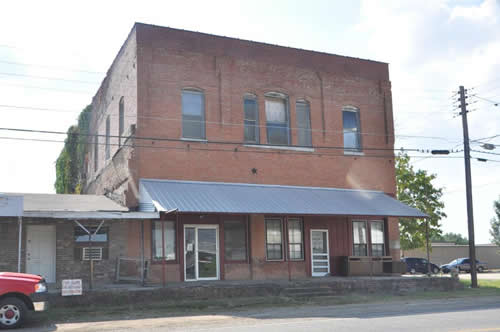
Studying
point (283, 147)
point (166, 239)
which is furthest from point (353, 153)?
point (166, 239)

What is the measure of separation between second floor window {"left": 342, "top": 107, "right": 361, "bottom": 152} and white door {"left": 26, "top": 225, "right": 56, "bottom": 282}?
1378cm

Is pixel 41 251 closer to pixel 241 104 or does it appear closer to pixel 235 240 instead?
pixel 235 240

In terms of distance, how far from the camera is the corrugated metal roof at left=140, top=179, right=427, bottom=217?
20.5 meters

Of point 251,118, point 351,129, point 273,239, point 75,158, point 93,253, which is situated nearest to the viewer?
point 93,253

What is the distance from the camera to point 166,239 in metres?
21.9

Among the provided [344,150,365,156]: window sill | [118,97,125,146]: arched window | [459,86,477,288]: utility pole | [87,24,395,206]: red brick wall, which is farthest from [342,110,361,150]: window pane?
[118,97,125,146]: arched window

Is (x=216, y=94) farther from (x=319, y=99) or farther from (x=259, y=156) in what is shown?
(x=319, y=99)

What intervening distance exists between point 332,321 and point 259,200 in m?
8.85

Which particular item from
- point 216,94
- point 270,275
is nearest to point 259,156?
point 216,94

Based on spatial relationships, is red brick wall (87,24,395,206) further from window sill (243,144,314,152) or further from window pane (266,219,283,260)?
window pane (266,219,283,260)

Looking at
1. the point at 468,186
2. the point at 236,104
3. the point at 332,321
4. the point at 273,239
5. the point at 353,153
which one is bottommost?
the point at 332,321

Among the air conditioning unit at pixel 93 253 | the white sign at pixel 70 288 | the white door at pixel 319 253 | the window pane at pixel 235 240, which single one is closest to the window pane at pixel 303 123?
the white door at pixel 319 253

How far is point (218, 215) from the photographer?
74.9ft

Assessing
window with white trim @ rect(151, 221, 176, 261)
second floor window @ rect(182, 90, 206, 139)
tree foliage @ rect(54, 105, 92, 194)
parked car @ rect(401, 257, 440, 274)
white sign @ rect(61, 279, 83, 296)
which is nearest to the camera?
white sign @ rect(61, 279, 83, 296)
